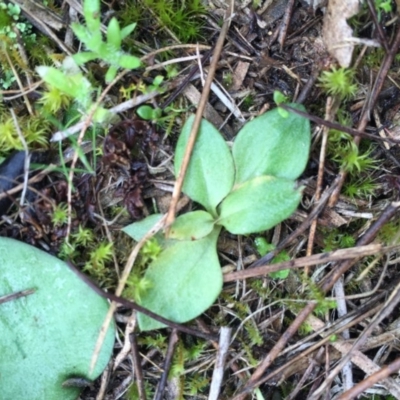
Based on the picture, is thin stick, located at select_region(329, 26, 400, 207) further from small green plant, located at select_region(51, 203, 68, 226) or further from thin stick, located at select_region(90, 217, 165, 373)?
small green plant, located at select_region(51, 203, 68, 226)

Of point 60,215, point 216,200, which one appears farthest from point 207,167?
point 60,215

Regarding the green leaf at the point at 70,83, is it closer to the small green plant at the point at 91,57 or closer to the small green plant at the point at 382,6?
the small green plant at the point at 91,57

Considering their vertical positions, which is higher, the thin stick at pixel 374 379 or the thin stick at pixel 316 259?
the thin stick at pixel 316 259

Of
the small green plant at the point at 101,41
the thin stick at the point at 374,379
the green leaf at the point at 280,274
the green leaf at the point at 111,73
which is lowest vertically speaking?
the thin stick at the point at 374,379

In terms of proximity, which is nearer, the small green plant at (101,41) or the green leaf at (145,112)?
the small green plant at (101,41)

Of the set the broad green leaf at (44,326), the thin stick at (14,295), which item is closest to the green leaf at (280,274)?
the broad green leaf at (44,326)

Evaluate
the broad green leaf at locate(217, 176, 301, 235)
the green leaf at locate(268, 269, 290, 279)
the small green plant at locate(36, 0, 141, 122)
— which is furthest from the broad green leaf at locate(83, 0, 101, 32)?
A: the green leaf at locate(268, 269, 290, 279)

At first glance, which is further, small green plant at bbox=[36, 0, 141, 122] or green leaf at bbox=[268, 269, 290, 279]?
green leaf at bbox=[268, 269, 290, 279]
